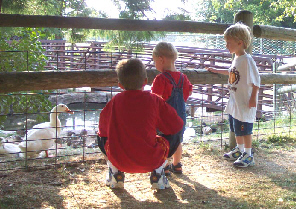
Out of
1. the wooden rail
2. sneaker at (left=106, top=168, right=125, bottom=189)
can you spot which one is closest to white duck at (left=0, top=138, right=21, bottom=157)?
the wooden rail

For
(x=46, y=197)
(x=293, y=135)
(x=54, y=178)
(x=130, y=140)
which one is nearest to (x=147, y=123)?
(x=130, y=140)

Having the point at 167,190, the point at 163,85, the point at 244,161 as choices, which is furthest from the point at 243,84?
the point at 167,190

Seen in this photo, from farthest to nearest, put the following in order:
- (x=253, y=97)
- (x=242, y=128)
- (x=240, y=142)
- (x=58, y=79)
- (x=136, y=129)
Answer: (x=240, y=142)
(x=242, y=128)
(x=253, y=97)
(x=58, y=79)
(x=136, y=129)

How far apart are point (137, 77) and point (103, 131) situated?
511 mm

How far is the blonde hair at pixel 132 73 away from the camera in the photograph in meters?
2.73

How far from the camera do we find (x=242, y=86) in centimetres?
378

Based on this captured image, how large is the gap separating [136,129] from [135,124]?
0.12 ft

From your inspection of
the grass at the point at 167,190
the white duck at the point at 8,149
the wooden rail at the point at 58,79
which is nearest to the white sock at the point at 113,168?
the grass at the point at 167,190

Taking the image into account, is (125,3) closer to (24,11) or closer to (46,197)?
(24,11)

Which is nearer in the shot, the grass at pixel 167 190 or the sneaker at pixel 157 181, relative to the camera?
the grass at pixel 167 190

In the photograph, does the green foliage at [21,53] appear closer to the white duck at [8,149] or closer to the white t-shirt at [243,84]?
the white duck at [8,149]

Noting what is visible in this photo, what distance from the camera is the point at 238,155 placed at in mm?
4109

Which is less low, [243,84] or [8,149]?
[243,84]

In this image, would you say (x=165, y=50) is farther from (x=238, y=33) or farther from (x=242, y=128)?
(x=242, y=128)
